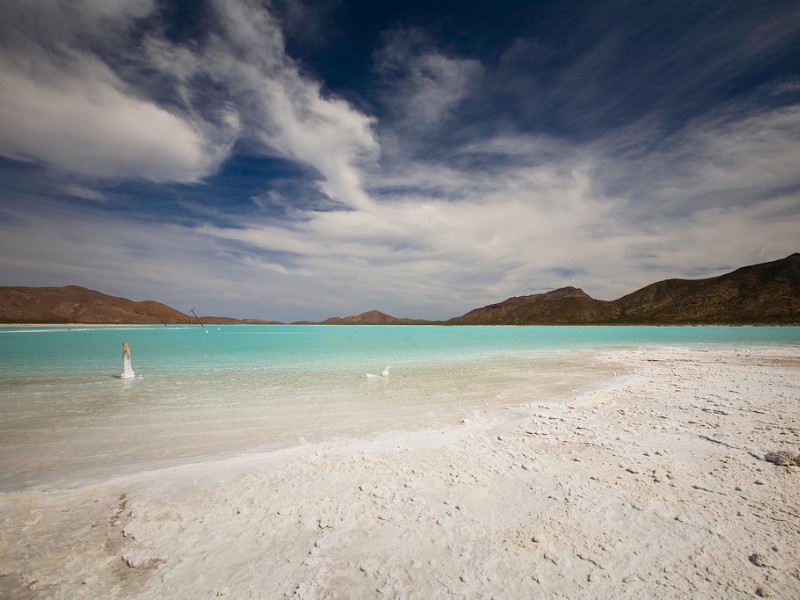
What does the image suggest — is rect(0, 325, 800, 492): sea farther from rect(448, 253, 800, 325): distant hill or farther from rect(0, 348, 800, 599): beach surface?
rect(448, 253, 800, 325): distant hill

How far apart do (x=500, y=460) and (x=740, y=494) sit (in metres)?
3.33

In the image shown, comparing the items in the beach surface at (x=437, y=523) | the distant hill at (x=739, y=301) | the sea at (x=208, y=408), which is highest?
the distant hill at (x=739, y=301)

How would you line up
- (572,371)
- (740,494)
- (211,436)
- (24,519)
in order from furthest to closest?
(572,371) < (211,436) < (740,494) < (24,519)

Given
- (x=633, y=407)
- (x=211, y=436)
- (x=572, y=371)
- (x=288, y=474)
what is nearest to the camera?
(x=288, y=474)

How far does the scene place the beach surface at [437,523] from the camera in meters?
3.34

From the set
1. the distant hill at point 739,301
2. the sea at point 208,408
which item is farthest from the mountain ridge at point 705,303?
the sea at point 208,408

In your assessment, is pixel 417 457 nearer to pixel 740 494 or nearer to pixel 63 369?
pixel 740 494

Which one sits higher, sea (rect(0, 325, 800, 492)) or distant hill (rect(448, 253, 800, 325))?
distant hill (rect(448, 253, 800, 325))

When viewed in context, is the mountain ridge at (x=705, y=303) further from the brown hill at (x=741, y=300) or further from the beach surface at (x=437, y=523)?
the beach surface at (x=437, y=523)

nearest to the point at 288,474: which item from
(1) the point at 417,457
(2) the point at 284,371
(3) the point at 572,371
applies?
(1) the point at 417,457

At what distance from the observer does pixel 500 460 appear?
638cm

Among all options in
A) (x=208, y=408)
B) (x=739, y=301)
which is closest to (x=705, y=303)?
(x=739, y=301)

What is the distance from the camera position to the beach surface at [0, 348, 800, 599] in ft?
11.0

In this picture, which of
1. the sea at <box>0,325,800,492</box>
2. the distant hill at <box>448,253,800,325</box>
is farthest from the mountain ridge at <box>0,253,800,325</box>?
the sea at <box>0,325,800,492</box>
